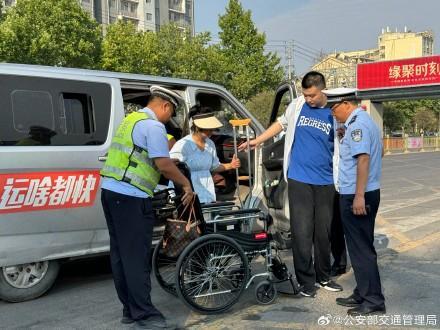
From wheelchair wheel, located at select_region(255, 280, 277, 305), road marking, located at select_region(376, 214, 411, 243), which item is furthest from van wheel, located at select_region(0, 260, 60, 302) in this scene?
road marking, located at select_region(376, 214, 411, 243)

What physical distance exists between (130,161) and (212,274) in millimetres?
1167

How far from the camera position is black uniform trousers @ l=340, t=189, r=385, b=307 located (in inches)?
161

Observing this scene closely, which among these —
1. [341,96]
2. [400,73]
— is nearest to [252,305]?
[341,96]

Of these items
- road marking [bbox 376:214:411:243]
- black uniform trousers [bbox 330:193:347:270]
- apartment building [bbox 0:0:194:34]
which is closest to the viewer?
black uniform trousers [bbox 330:193:347:270]

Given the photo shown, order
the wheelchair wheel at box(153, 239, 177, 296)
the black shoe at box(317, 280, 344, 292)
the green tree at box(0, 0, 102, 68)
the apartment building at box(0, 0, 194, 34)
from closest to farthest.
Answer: the wheelchair wheel at box(153, 239, 177, 296) < the black shoe at box(317, 280, 344, 292) < the green tree at box(0, 0, 102, 68) < the apartment building at box(0, 0, 194, 34)

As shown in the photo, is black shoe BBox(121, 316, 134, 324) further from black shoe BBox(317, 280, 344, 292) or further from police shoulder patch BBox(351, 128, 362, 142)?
police shoulder patch BBox(351, 128, 362, 142)

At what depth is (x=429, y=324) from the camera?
3910 mm

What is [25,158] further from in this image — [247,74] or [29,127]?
[247,74]

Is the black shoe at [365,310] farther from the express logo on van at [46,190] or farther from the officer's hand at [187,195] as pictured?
the express logo on van at [46,190]

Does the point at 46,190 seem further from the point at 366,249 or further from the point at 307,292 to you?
the point at 366,249

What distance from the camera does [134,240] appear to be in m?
3.74

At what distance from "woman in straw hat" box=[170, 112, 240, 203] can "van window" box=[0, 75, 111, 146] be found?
0.78 metres

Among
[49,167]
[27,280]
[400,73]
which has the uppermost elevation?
[400,73]

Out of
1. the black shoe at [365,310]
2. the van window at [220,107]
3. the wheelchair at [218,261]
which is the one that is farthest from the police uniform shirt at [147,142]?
the van window at [220,107]
